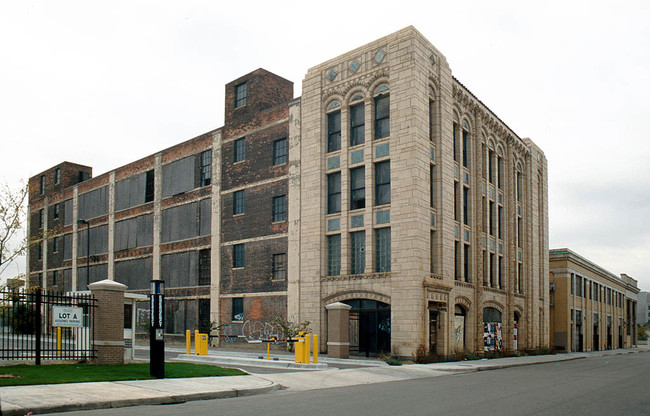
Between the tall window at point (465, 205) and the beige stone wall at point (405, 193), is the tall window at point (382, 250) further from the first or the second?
the tall window at point (465, 205)

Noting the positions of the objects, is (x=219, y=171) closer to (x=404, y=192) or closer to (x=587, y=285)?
(x=404, y=192)

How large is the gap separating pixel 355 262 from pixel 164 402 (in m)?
18.8

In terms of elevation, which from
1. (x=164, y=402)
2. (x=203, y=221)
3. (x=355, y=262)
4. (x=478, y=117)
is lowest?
(x=164, y=402)

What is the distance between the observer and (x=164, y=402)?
13.5 m

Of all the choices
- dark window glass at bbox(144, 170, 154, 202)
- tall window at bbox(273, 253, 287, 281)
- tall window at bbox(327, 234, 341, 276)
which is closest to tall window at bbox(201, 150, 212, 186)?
dark window glass at bbox(144, 170, 154, 202)

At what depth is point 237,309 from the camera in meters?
37.5

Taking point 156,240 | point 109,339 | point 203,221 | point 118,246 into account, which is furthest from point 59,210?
point 109,339

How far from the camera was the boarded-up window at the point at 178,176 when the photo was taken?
42906 mm

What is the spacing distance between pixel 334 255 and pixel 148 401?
780 inches

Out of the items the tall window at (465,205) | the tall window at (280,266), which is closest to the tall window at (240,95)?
the tall window at (280,266)

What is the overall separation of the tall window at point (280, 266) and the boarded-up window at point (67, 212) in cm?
2884

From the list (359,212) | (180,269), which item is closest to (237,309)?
(180,269)

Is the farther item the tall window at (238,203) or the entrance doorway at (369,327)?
the tall window at (238,203)

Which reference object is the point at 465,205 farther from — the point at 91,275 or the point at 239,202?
the point at 91,275
